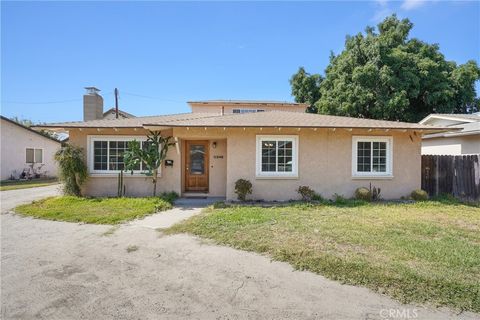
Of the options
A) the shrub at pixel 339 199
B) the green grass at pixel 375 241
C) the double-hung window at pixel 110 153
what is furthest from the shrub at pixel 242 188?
the double-hung window at pixel 110 153

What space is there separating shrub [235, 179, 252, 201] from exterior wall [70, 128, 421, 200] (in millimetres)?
326

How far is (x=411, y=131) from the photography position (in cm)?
1159

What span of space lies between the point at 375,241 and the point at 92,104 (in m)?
20.8

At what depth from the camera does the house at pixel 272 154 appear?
11.3 metres

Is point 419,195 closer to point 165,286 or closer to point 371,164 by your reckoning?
point 371,164

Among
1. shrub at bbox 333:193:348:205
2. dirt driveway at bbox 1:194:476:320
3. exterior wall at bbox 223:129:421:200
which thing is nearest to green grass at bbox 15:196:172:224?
dirt driveway at bbox 1:194:476:320

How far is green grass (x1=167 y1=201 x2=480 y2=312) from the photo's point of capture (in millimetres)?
4219

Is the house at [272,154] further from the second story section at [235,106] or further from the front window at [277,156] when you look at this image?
the second story section at [235,106]

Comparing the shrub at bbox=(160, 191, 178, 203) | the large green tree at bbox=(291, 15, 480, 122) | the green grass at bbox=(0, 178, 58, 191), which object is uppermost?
the large green tree at bbox=(291, 15, 480, 122)

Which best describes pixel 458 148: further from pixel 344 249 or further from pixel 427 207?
pixel 344 249

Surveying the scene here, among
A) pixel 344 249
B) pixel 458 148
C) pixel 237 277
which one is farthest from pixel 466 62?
pixel 237 277

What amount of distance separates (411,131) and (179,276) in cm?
1076

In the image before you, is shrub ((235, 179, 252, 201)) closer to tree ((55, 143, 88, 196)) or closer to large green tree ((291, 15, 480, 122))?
tree ((55, 143, 88, 196))

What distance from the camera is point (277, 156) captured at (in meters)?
11.5
